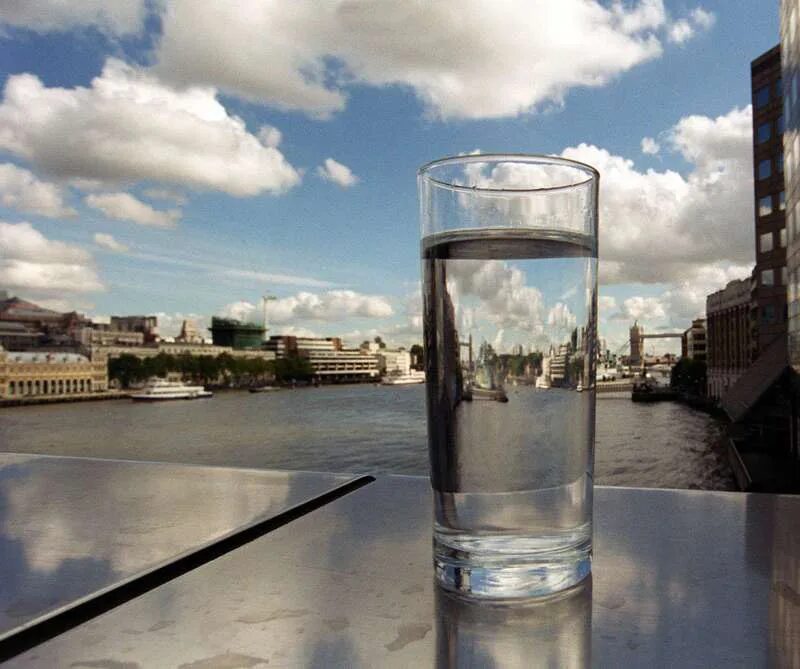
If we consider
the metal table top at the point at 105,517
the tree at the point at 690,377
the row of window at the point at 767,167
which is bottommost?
the tree at the point at 690,377

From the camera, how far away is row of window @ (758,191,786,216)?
18.4 m

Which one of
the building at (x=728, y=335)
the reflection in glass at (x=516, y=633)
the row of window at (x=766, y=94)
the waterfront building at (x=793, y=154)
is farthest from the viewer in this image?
the building at (x=728, y=335)

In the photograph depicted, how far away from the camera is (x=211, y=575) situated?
1.22 ft

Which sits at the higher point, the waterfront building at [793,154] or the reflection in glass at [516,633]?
the waterfront building at [793,154]

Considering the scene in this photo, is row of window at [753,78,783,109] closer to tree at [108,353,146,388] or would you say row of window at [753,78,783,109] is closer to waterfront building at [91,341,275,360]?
waterfront building at [91,341,275,360]

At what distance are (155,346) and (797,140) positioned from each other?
47.5 metres

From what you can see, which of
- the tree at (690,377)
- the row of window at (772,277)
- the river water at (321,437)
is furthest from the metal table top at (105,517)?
the tree at (690,377)

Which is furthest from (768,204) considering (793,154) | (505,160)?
(505,160)

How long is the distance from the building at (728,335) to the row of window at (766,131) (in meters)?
5.26

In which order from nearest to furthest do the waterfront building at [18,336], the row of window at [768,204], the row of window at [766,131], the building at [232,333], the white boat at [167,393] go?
the row of window at [768,204]
the row of window at [766,131]
the white boat at [167,393]
the waterfront building at [18,336]
the building at [232,333]

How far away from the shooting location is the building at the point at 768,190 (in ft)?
57.3

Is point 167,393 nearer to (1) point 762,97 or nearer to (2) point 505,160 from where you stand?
(1) point 762,97

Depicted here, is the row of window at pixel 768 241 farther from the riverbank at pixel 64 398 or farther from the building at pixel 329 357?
the building at pixel 329 357

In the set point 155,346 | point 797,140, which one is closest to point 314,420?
point 797,140
